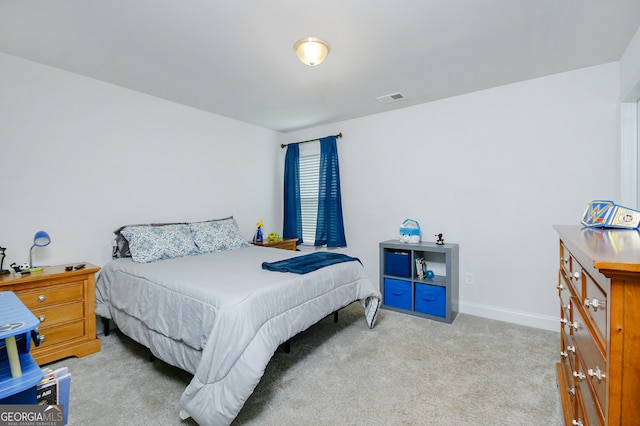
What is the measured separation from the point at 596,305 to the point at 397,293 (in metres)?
2.54

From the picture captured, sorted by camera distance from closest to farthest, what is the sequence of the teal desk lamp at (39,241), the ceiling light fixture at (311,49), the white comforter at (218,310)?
the white comforter at (218,310) → the ceiling light fixture at (311,49) → the teal desk lamp at (39,241)

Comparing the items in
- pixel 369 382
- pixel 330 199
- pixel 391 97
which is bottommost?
pixel 369 382

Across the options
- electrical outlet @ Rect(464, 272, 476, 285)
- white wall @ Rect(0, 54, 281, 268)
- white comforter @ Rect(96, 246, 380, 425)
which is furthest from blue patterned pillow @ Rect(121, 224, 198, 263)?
electrical outlet @ Rect(464, 272, 476, 285)

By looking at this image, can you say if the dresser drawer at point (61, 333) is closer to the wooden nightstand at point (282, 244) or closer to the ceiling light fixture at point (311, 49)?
the wooden nightstand at point (282, 244)

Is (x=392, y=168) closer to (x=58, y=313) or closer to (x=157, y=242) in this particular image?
(x=157, y=242)

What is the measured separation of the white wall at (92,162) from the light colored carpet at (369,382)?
3.60ft

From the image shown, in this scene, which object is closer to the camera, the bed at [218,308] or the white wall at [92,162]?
the bed at [218,308]

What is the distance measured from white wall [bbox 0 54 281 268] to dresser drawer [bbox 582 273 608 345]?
139 inches

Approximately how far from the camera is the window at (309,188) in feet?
14.6

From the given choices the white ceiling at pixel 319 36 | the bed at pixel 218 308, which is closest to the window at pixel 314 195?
the white ceiling at pixel 319 36

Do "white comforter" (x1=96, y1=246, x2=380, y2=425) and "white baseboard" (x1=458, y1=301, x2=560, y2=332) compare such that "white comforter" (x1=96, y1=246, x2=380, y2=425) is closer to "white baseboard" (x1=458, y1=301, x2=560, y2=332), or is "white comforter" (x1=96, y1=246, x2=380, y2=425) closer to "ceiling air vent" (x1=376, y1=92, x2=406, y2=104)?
"white baseboard" (x1=458, y1=301, x2=560, y2=332)

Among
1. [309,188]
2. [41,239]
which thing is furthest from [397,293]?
[41,239]

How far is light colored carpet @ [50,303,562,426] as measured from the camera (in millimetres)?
1693

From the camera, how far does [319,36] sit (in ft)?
6.83
